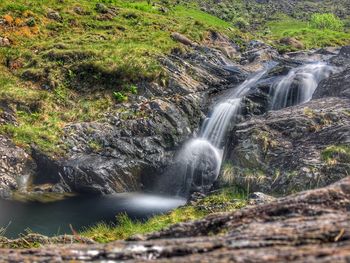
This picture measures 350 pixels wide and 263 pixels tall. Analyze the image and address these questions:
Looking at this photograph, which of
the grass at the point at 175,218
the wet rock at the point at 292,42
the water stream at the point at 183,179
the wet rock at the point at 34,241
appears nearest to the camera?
the wet rock at the point at 34,241

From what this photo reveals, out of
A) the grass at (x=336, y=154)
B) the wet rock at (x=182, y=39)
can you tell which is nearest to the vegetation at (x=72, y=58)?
the wet rock at (x=182, y=39)

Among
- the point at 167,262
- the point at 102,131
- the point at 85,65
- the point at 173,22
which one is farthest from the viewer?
the point at 173,22

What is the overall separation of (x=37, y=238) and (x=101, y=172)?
1277 centimetres

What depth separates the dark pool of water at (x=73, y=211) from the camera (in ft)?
58.0

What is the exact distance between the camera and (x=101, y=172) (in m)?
22.9

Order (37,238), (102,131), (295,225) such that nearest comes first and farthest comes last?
(295,225), (37,238), (102,131)

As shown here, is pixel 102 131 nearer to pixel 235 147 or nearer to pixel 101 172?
pixel 101 172

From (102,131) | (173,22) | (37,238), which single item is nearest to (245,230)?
(37,238)

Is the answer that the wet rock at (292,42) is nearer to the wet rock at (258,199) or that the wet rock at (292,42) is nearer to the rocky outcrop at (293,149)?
the rocky outcrop at (293,149)

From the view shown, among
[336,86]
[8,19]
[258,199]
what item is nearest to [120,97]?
[336,86]

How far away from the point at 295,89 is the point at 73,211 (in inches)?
689

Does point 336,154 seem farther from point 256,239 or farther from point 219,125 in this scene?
point 219,125

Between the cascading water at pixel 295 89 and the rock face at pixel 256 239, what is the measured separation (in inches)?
912

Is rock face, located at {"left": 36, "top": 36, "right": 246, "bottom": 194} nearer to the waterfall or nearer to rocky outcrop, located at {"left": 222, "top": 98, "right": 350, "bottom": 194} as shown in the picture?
the waterfall
